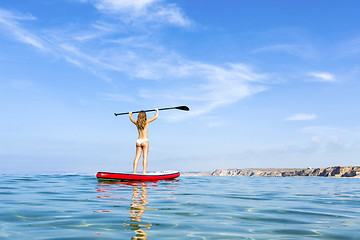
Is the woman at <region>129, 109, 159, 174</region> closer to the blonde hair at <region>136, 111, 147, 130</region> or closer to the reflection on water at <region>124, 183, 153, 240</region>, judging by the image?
the blonde hair at <region>136, 111, 147, 130</region>

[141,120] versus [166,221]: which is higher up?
[141,120]

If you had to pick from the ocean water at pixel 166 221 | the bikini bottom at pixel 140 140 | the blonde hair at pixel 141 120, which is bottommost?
the ocean water at pixel 166 221

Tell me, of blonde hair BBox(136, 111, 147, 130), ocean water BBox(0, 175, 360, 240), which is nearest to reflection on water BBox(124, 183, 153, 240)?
ocean water BBox(0, 175, 360, 240)

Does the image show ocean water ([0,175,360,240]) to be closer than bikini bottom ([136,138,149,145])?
Yes

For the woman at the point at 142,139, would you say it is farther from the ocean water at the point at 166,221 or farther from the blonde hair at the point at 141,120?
the ocean water at the point at 166,221

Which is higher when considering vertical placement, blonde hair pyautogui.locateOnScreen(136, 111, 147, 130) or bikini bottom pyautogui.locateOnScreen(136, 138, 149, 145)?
blonde hair pyautogui.locateOnScreen(136, 111, 147, 130)

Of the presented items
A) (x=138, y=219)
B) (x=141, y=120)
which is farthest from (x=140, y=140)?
(x=138, y=219)

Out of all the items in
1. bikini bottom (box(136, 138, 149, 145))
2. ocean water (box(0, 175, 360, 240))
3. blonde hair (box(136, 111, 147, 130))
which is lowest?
ocean water (box(0, 175, 360, 240))

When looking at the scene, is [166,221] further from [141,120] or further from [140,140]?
[141,120]

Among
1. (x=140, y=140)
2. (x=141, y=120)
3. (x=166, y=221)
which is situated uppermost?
(x=141, y=120)

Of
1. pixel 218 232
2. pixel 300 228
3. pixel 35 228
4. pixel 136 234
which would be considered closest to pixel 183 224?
pixel 218 232

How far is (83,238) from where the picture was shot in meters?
4.69

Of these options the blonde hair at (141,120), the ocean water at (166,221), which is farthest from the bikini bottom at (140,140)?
the ocean water at (166,221)

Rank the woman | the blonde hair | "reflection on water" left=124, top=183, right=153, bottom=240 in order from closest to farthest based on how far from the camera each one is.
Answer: "reflection on water" left=124, top=183, right=153, bottom=240, the woman, the blonde hair
